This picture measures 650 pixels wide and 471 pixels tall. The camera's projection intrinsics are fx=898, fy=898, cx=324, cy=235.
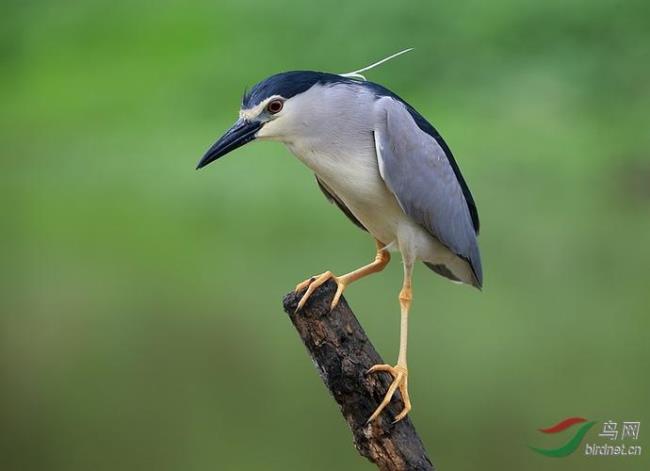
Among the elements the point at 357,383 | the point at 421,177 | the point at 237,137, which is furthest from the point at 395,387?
the point at 237,137

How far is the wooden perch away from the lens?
5.97 ft

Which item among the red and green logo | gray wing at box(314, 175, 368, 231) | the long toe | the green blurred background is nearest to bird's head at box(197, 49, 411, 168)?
gray wing at box(314, 175, 368, 231)

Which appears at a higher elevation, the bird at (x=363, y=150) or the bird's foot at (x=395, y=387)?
the bird at (x=363, y=150)

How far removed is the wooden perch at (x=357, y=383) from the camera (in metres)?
1.82

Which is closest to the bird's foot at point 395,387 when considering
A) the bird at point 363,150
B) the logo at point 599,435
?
the bird at point 363,150

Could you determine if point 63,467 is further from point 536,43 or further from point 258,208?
point 536,43

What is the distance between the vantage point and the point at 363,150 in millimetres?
1863

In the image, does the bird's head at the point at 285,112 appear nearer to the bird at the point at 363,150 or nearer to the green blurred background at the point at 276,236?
the bird at the point at 363,150

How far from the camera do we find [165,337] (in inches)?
107

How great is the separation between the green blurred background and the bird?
76cm

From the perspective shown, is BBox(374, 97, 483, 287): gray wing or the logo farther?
the logo

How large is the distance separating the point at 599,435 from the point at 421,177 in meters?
1.14

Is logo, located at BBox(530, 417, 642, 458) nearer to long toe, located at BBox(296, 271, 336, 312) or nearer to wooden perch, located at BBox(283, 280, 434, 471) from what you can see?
wooden perch, located at BBox(283, 280, 434, 471)

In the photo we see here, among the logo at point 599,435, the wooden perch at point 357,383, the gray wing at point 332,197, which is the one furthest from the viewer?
the logo at point 599,435
